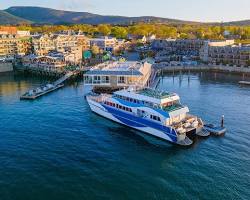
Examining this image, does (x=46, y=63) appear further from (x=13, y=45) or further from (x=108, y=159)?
(x=108, y=159)

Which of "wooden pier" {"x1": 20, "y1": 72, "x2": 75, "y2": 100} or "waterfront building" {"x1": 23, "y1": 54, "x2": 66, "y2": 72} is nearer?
"wooden pier" {"x1": 20, "y1": 72, "x2": 75, "y2": 100}

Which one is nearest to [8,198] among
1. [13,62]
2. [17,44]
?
[13,62]

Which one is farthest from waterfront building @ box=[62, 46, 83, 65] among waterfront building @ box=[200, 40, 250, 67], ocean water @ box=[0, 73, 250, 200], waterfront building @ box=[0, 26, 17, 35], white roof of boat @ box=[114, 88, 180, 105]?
white roof of boat @ box=[114, 88, 180, 105]

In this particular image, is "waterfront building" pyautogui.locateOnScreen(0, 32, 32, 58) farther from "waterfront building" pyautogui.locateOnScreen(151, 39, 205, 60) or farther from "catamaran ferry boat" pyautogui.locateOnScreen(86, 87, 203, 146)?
"catamaran ferry boat" pyautogui.locateOnScreen(86, 87, 203, 146)

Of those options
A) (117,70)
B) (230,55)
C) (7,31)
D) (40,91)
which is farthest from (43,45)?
(230,55)

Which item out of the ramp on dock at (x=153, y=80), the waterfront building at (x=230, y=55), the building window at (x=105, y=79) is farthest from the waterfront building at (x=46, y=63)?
the waterfront building at (x=230, y=55)

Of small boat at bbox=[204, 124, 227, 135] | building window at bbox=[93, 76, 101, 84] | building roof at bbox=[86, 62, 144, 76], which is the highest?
building roof at bbox=[86, 62, 144, 76]
